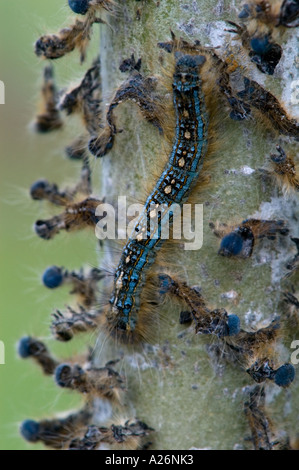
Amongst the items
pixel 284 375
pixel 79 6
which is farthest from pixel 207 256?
pixel 79 6

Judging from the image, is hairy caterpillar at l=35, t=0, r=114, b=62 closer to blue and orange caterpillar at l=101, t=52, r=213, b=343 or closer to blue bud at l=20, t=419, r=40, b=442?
blue and orange caterpillar at l=101, t=52, r=213, b=343

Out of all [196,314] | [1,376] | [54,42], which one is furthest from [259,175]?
[1,376]

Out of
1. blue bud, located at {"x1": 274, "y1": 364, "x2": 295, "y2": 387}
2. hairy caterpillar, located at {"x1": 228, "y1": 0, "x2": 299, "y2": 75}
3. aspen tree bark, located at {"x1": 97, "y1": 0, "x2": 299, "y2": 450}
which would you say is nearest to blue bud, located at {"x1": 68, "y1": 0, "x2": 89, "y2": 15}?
aspen tree bark, located at {"x1": 97, "y1": 0, "x2": 299, "y2": 450}

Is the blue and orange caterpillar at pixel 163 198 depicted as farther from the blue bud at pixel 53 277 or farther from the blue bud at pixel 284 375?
the blue bud at pixel 284 375

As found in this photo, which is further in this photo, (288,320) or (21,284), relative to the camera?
(21,284)

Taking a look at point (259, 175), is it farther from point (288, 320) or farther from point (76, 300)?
point (76, 300)

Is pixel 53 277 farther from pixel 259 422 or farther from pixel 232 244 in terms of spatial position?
pixel 259 422
